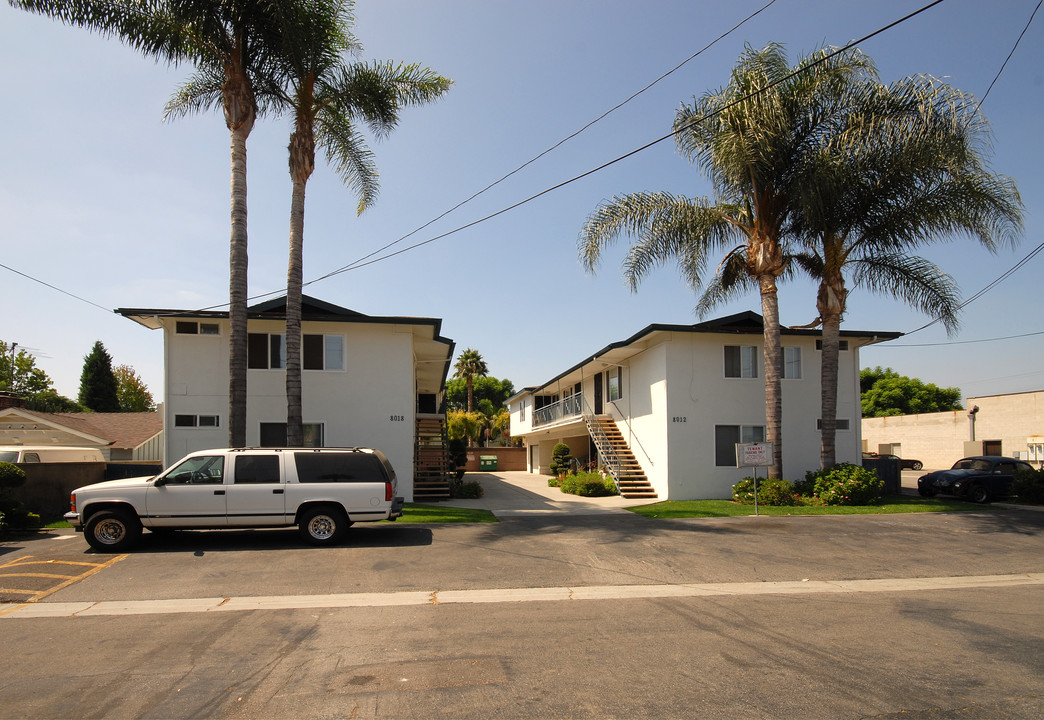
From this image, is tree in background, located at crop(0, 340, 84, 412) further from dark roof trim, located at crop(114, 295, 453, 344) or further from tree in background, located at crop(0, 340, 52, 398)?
dark roof trim, located at crop(114, 295, 453, 344)

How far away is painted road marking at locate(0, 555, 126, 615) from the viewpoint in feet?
28.0

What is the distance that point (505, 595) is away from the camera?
8641 millimetres

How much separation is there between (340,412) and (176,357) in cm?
482

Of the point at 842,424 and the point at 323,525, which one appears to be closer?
the point at 323,525

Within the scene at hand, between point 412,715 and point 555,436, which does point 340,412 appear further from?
point 555,436

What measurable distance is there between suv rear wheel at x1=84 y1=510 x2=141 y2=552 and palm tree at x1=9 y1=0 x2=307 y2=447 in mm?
3773

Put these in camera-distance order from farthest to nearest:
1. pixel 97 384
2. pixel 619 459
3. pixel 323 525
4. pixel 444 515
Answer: pixel 97 384
pixel 619 459
pixel 444 515
pixel 323 525

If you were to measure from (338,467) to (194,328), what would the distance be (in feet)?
31.5

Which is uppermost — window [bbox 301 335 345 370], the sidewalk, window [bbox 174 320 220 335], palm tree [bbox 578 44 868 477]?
palm tree [bbox 578 44 868 477]

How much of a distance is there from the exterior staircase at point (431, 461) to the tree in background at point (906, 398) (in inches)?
1966

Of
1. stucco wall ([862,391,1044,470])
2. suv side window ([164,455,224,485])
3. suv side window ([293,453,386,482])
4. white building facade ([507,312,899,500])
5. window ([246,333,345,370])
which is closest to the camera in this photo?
suv side window ([164,455,224,485])

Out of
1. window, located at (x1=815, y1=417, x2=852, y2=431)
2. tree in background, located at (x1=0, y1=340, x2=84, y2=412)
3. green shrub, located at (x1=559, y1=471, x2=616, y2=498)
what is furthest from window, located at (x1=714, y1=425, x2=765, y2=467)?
tree in background, located at (x1=0, y1=340, x2=84, y2=412)

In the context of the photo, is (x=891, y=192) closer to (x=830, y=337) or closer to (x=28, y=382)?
(x=830, y=337)

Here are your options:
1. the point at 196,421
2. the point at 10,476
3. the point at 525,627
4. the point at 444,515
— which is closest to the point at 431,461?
the point at 444,515
